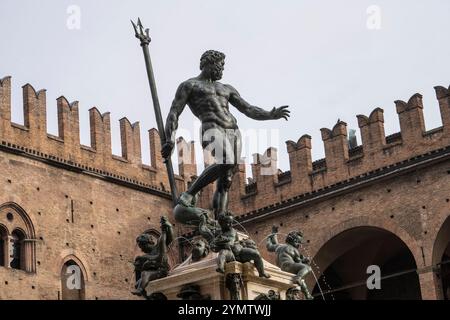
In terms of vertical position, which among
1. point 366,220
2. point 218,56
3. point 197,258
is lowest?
point 197,258

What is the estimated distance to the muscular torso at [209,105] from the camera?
898 centimetres

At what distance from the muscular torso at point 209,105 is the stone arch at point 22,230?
45.8 feet

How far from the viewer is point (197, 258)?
8.51m

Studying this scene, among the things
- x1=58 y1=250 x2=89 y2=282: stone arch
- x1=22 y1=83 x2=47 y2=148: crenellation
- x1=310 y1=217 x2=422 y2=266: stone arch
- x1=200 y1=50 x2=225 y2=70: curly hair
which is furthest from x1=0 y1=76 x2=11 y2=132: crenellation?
x1=200 y1=50 x2=225 y2=70: curly hair

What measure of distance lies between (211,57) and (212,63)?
56 millimetres

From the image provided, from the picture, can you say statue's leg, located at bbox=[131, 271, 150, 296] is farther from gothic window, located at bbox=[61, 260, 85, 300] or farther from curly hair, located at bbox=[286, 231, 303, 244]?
gothic window, located at bbox=[61, 260, 85, 300]

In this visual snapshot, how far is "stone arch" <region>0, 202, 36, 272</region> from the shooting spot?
22.3m

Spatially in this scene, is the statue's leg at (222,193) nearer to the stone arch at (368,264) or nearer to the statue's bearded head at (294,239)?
the statue's bearded head at (294,239)

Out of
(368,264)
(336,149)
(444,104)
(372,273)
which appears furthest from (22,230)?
(444,104)

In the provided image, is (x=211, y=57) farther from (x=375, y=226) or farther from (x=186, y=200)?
(x=375, y=226)

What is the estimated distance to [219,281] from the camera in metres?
8.09
